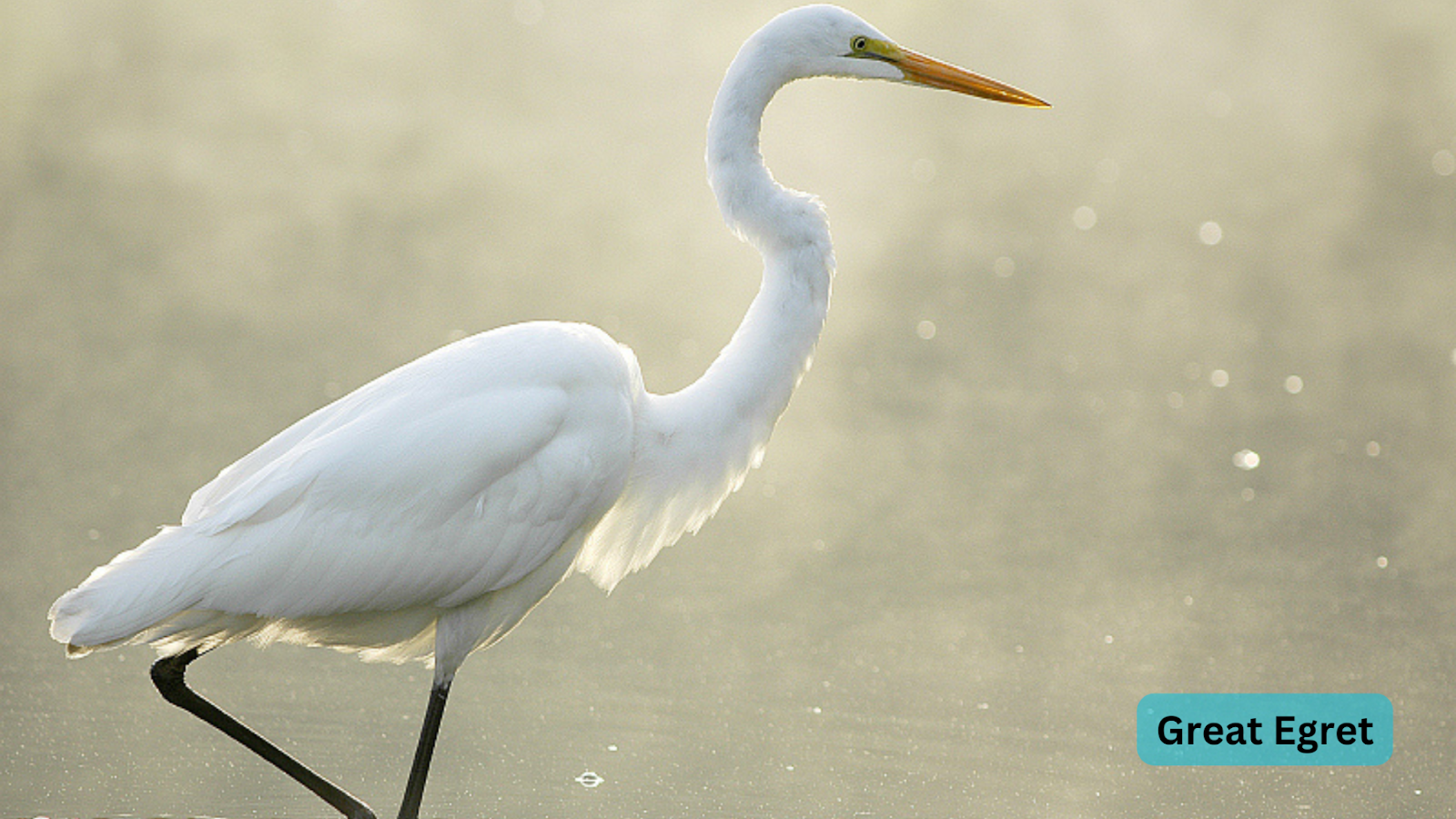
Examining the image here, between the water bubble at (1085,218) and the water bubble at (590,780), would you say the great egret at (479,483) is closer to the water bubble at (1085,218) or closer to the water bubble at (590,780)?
the water bubble at (590,780)

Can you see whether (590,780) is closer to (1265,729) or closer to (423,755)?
(423,755)

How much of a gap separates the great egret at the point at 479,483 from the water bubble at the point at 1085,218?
19.3 feet

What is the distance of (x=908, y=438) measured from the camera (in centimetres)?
566

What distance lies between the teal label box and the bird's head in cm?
144

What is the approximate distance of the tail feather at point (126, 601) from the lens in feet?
7.41

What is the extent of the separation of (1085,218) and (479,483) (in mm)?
6629

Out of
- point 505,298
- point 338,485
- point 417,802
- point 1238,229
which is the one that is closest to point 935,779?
point 417,802

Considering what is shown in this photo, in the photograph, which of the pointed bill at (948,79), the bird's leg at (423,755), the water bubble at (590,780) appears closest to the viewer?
the bird's leg at (423,755)

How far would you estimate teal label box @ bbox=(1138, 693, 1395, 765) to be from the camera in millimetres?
3500

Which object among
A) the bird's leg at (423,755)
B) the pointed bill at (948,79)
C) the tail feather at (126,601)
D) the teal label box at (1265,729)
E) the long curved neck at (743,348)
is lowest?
the teal label box at (1265,729)

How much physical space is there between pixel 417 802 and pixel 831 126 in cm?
733

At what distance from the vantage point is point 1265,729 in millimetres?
3621

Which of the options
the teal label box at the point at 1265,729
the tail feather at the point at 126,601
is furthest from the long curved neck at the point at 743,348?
the teal label box at the point at 1265,729

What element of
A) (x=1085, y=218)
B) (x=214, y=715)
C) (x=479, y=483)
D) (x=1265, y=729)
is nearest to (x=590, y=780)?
(x=214, y=715)
